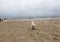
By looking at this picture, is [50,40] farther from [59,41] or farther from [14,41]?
[14,41]

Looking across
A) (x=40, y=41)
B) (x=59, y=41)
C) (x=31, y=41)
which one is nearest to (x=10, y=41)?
(x=31, y=41)

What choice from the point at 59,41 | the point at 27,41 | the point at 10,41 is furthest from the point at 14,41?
the point at 59,41

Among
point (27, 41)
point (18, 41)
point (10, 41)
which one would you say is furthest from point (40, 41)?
point (10, 41)

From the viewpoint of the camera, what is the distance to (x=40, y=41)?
999 centimetres

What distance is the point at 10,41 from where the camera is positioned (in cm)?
1013

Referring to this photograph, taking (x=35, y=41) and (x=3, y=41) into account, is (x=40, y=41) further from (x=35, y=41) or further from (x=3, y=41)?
(x=3, y=41)

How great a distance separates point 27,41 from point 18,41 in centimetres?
69

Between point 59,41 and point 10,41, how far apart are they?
3711 millimetres

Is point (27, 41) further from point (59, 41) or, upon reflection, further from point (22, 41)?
point (59, 41)

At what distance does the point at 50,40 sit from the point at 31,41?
4.89 ft

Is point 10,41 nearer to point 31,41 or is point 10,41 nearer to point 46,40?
point 31,41

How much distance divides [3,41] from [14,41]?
847 millimetres

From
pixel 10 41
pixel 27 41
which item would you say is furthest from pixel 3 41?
pixel 27 41

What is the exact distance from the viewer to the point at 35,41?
10047mm
